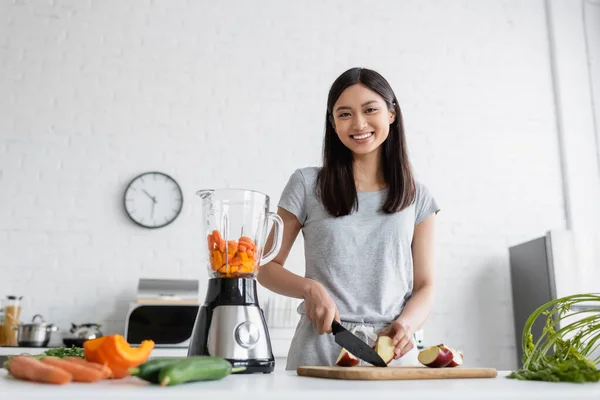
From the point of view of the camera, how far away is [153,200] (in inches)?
127

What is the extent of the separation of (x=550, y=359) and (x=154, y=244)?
8.64 feet

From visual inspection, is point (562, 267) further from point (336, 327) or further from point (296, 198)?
point (336, 327)

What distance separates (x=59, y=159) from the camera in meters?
3.21

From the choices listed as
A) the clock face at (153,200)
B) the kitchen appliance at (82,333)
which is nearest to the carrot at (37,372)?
the kitchen appliance at (82,333)

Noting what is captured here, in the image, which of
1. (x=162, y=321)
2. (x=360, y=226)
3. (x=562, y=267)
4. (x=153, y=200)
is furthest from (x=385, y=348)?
(x=153, y=200)

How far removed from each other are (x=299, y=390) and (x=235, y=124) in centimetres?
286

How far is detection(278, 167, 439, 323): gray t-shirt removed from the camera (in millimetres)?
1334

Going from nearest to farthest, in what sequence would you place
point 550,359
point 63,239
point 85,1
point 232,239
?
point 550,359 → point 232,239 → point 63,239 → point 85,1

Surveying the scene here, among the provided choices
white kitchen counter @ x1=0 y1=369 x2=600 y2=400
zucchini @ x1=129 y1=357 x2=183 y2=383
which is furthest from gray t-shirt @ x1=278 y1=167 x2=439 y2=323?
zucchini @ x1=129 y1=357 x2=183 y2=383

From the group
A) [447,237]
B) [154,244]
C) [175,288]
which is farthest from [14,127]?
[447,237]

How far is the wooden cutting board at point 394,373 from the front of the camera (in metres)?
0.77

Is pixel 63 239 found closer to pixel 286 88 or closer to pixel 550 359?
pixel 286 88

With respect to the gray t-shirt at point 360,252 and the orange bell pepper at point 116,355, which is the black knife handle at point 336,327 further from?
the orange bell pepper at point 116,355

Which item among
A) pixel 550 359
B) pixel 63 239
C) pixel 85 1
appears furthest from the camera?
pixel 85 1
